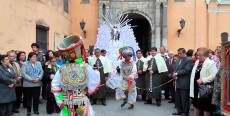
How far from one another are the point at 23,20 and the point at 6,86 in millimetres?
4800

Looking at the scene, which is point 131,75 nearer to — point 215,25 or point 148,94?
point 148,94

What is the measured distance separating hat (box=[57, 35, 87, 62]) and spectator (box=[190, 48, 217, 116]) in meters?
2.18

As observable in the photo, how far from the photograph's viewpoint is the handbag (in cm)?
556

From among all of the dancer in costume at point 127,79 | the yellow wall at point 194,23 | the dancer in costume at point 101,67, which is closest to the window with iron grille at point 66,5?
the yellow wall at point 194,23

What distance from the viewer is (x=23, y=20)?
37.9ft

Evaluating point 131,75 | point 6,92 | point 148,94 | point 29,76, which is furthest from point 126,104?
point 6,92

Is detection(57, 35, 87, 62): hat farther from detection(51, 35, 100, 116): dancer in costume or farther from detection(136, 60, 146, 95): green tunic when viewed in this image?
detection(136, 60, 146, 95): green tunic

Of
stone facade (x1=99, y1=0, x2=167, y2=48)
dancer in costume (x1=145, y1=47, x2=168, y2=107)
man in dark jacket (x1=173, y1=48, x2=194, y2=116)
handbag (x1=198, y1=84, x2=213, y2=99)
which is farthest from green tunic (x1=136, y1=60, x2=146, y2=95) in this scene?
stone facade (x1=99, y1=0, x2=167, y2=48)

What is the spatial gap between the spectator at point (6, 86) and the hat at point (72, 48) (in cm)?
278

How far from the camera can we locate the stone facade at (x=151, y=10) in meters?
17.6

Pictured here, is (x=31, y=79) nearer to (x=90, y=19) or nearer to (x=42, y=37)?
(x=42, y=37)

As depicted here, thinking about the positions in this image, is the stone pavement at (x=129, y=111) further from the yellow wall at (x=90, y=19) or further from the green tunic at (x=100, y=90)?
the yellow wall at (x=90, y=19)

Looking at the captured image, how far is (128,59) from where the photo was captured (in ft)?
29.1

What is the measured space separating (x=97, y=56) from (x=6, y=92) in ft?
11.2
